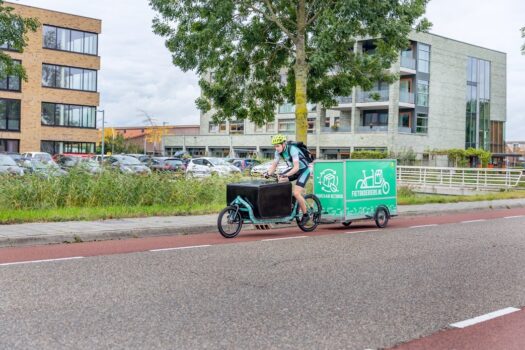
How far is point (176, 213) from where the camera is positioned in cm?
1441

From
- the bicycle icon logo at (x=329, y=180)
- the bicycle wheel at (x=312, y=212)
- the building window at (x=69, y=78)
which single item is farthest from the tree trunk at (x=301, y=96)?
the building window at (x=69, y=78)

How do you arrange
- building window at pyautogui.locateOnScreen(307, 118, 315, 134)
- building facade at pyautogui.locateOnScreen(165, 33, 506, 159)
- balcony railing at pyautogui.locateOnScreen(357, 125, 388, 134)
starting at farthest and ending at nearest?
building window at pyautogui.locateOnScreen(307, 118, 315, 134) < building facade at pyautogui.locateOnScreen(165, 33, 506, 159) < balcony railing at pyautogui.locateOnScreen(357, 125, 388, 134)

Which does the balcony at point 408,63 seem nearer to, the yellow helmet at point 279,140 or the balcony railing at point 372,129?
the balcony railing at point 372,129

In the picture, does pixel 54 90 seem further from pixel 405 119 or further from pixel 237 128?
pixel 405 119

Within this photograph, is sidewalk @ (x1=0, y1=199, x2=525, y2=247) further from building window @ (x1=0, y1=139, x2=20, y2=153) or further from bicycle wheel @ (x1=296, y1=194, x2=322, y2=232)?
building window @ (x1=0, y1=139, x2=20, y2=153)

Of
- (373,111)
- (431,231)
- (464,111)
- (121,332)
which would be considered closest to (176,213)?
(431,231)

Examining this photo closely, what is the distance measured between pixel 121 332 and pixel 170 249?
4.57m

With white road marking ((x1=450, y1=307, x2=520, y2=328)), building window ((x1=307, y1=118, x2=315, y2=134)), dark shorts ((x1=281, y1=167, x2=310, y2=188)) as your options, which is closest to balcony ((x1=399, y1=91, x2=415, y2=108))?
building window ((x1=307, y1=118, x2=315, y2=134))

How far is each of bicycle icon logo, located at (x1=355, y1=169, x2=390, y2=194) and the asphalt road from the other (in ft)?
11.1

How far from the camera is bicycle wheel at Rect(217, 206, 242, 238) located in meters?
11.0

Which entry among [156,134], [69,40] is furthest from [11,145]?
[156,134]

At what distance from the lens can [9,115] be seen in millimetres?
47969

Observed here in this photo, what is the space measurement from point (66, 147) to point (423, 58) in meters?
34.3

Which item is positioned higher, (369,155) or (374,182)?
(369,155)
